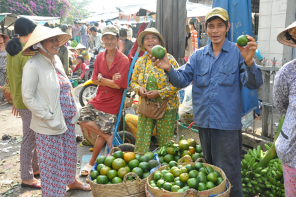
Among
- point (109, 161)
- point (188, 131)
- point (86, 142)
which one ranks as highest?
point (109, 161)

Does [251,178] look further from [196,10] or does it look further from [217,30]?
[196,10]

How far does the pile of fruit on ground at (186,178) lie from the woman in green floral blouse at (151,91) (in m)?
1.32

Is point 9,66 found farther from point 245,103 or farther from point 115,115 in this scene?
point 245,103

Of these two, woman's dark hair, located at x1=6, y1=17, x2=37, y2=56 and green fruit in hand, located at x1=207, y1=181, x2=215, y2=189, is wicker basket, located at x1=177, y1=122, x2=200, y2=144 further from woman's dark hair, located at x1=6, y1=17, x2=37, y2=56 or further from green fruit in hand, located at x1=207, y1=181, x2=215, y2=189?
woman's dark hair, located at x1=6, y1=17, x2=37, y2=56

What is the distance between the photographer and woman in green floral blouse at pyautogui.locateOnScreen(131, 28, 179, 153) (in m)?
3.80

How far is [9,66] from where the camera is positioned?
389 cm

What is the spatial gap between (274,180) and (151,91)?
188 centimetres

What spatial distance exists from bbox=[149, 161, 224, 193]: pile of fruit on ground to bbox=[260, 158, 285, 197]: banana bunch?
1.03m

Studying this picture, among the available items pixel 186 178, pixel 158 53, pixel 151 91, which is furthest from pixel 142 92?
pixel 186 178

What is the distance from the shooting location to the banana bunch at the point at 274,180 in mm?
3088

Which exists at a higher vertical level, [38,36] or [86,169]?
[38,36]

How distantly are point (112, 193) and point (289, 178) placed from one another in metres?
1.56

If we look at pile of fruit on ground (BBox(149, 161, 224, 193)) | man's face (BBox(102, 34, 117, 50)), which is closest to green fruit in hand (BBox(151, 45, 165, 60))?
pile of fruit on ground (BBox(149, 161, 224, 193))

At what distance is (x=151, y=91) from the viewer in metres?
3.76
